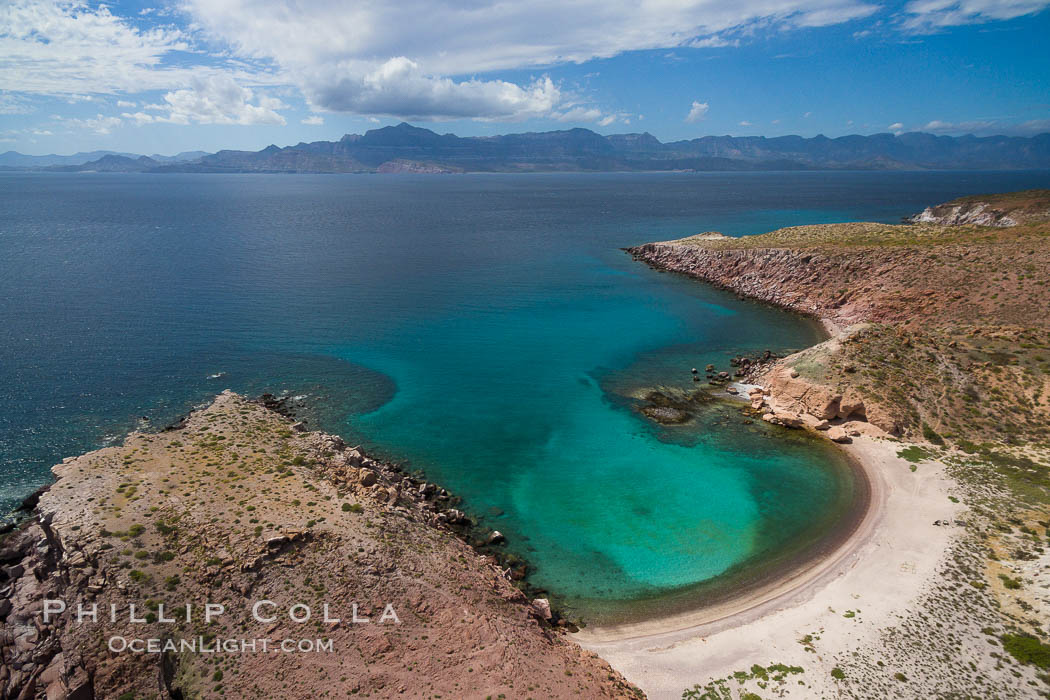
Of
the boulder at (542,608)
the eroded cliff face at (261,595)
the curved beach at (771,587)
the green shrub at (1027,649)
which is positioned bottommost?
the curved beach at (771,587)

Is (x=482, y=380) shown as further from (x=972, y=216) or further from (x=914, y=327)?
(x=972, y=216)

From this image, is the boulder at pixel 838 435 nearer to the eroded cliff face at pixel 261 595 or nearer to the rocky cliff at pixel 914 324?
the rocky cliff at pixel 914 324

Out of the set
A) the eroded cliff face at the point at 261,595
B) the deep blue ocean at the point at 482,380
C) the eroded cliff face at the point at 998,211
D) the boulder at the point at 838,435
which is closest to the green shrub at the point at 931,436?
the boulder at the point at 838,435

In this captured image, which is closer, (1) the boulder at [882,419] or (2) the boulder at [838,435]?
(1) the boulder at [882,419]

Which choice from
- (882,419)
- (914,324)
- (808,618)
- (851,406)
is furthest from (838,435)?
(914,324)

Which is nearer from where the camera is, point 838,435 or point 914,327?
point 838,435

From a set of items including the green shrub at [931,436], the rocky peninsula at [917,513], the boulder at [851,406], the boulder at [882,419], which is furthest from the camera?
the boulder at [851,406]

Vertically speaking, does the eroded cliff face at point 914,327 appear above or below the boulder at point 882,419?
above

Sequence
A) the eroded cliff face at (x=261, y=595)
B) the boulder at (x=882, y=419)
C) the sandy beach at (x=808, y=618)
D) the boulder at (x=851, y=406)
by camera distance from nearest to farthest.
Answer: the eroded cliff face at (x=261, y=595) < the sandy beach at (x=808, y=618) < the boulder at (x=882, y=419) < the boulder at (x=851, y=406)
